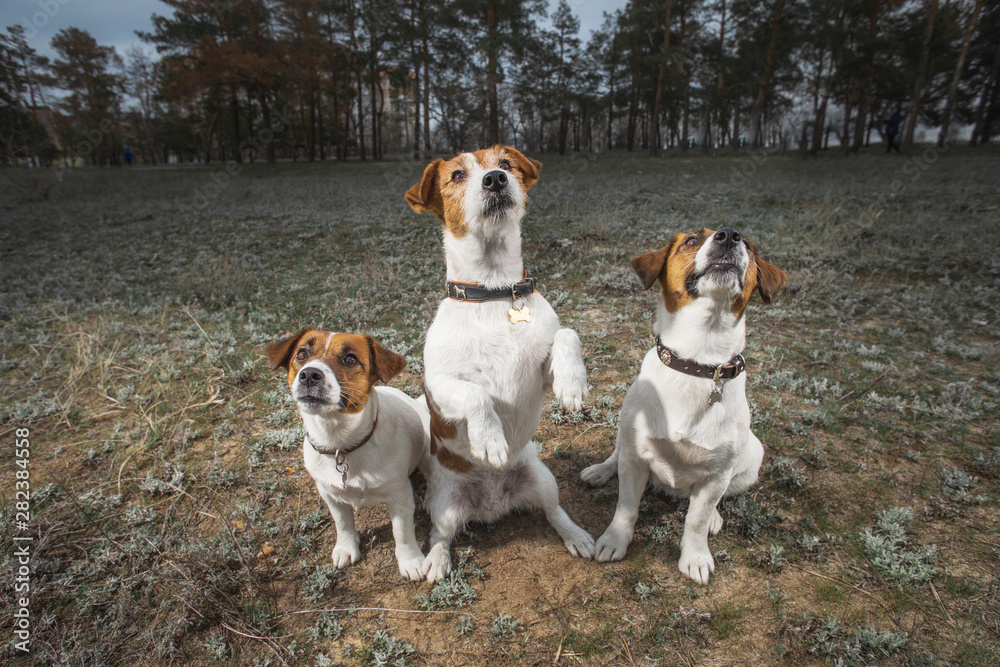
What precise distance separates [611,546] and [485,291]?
1.86 metres

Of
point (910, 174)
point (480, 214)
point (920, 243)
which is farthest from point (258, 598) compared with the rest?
point (910, 174)

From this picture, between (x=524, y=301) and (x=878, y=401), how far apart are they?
397 cm

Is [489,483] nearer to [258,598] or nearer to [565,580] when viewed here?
[565,580]

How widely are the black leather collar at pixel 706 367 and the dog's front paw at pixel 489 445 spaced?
1.07 meters

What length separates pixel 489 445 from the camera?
2383 millimetres

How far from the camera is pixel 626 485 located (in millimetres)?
2883

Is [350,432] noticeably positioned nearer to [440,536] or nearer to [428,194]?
[440,536]

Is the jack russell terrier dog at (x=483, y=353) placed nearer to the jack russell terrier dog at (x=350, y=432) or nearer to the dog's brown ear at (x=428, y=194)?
the dog's brown ear at (x=428, y=194)

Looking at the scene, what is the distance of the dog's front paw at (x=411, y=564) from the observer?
2859 millimetres

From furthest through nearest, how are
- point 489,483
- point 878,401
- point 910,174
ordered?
point 910,174 → point 878,401 → point 489,483

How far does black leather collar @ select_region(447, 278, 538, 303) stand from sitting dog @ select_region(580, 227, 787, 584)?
766 millimetres

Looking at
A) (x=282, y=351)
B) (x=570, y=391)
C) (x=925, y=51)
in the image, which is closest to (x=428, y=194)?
(x=282, y=351)

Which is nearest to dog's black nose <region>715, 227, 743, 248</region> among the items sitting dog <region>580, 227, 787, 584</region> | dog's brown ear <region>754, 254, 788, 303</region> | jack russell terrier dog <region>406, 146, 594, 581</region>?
sitting dog <region>580, 227, 787, 584</region>

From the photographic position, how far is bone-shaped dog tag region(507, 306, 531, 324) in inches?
102
